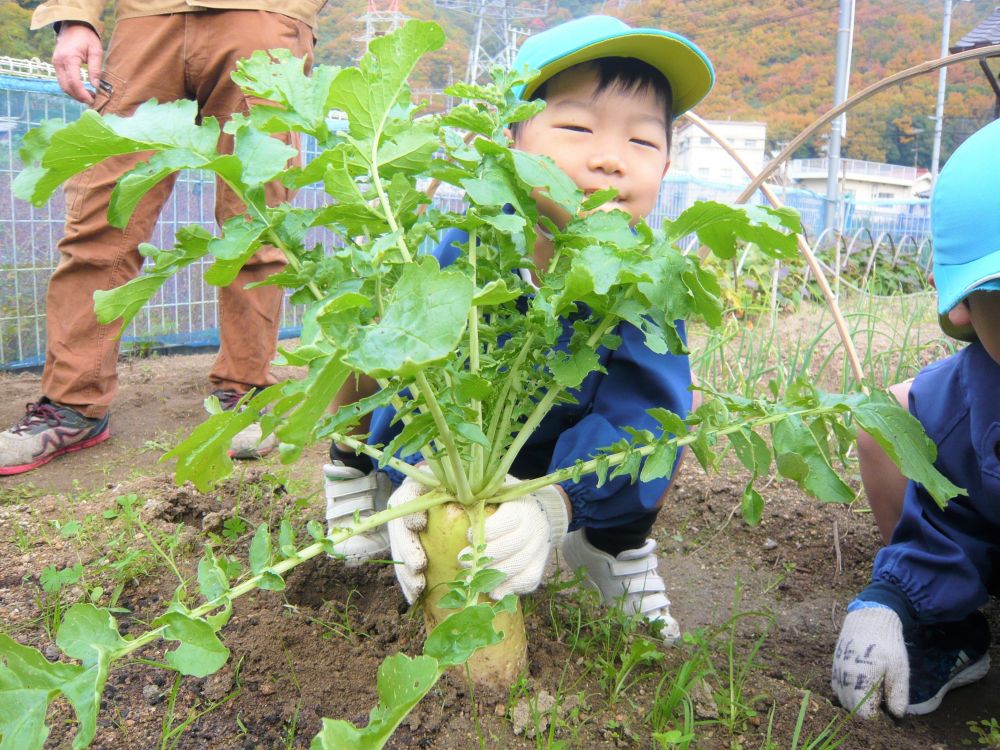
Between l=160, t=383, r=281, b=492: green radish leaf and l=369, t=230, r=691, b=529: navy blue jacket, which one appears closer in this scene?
l=160, t=383, r=281, b=492: green radish leaf

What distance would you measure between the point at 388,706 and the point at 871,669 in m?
0.87

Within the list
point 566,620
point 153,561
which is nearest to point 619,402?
point 566,620

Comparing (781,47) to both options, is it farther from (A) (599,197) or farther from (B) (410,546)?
(B) (410,546)

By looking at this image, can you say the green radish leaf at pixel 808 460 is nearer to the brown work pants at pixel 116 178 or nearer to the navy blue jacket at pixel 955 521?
the navy blue jacket at pixel 955 521

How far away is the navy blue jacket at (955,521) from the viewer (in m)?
1.37

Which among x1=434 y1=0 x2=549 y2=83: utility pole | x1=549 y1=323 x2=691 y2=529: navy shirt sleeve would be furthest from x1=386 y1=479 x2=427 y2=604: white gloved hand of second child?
x1=434 y1=0 x2=549 y2=83: utility pole

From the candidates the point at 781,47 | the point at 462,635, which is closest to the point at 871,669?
the point at 462,635

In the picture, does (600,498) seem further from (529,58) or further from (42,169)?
(42,169)

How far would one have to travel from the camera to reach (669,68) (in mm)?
1508

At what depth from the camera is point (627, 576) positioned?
1525 millimetres

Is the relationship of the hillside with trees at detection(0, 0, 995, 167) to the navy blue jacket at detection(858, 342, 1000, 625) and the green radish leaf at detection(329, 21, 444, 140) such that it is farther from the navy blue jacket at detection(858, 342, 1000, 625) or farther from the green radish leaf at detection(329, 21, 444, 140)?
the green radish leaf at detection(329, 21, 444, 140)

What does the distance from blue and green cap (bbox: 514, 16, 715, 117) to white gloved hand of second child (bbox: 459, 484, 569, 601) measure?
30.0 inches

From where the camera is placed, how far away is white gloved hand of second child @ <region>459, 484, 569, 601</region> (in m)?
1.07

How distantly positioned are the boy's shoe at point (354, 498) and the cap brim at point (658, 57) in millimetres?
821
